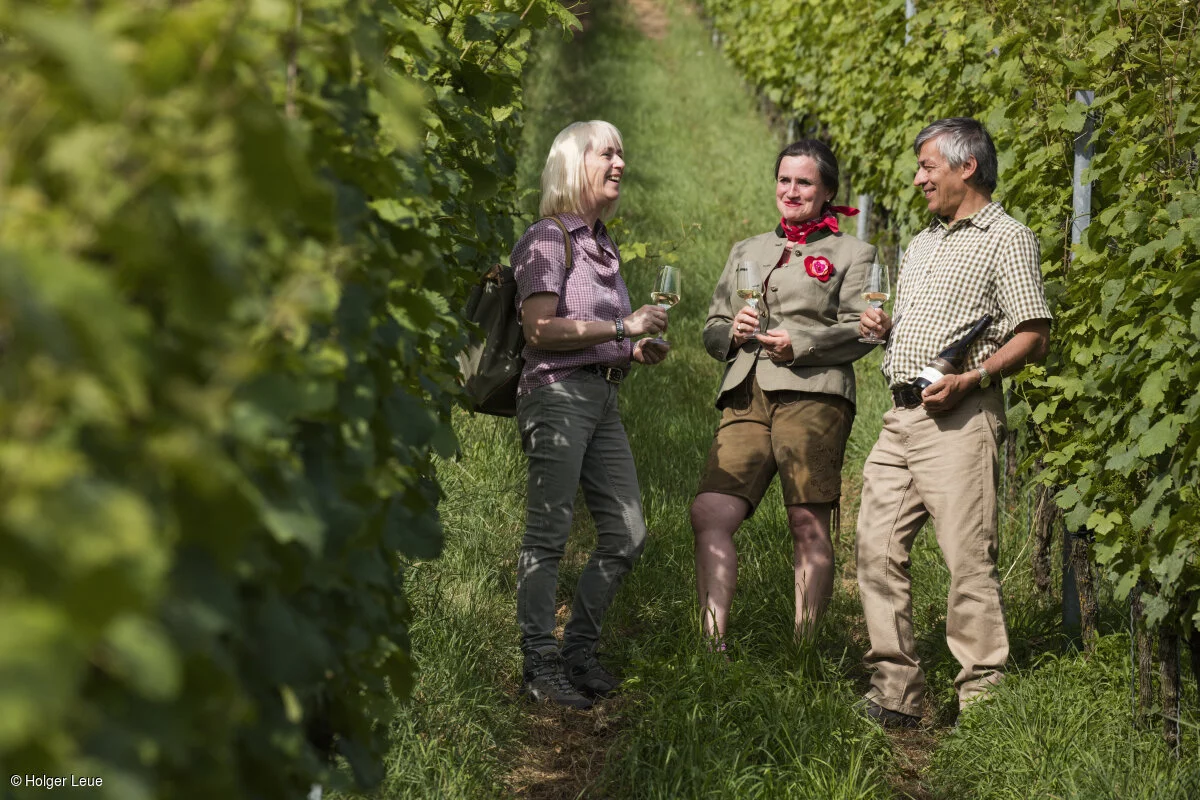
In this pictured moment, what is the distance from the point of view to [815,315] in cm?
433

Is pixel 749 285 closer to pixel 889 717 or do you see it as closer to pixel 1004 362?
pixel 1004 362

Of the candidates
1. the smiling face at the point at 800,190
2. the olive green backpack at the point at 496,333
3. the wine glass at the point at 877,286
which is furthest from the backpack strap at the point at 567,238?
the wine glass at the point at 877,286

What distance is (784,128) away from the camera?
14.5 meters

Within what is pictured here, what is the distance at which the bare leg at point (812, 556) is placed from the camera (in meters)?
4.34

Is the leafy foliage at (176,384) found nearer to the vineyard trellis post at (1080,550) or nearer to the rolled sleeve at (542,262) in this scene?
the rolled sleeve at (542,262)

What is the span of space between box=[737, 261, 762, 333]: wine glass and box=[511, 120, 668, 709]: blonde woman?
33 centimetres

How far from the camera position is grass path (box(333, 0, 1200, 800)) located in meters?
3.51

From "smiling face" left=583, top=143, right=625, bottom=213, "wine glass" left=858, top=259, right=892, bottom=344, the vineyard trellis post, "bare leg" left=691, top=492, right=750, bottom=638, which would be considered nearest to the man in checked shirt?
"wine glass" left=858, top=259, right=892, bottom=344

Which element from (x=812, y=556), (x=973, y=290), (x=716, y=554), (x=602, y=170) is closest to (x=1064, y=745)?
(x=812, y=556)

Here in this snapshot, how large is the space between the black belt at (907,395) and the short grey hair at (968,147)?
2.43ft

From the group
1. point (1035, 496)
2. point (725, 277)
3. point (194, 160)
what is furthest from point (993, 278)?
point (194, 160)

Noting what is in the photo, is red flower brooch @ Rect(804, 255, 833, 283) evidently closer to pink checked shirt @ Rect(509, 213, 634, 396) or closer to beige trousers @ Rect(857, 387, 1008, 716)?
beige trousers @ Rect(857, 387, 1008, 716)

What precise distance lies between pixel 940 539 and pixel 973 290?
87 cm

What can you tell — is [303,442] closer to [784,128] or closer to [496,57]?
[496,57]
